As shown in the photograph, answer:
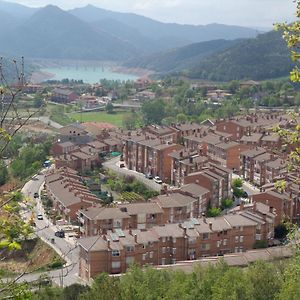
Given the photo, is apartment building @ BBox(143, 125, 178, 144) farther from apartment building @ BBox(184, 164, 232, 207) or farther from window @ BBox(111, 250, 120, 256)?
window @ BBox(111, 250, 120, 256)

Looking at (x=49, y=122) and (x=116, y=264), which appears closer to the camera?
(x=116, y=264)

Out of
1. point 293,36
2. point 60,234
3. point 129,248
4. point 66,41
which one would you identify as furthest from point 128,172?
point 66,41

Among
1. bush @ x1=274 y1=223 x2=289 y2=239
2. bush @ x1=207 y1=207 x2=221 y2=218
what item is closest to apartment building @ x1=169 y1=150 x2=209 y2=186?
bush @ x1=207 y1=207 x2=221 y2=218

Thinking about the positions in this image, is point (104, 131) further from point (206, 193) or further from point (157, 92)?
point (157, 92)

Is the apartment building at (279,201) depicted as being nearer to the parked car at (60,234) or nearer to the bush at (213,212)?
the bush at (213,212)

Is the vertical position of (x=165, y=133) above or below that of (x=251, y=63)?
below

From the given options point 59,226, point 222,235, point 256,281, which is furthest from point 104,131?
point 256,281

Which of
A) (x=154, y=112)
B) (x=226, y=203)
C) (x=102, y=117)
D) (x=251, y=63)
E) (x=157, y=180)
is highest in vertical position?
(x=251, y=63)

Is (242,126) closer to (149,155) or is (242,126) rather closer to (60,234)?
(149,155)

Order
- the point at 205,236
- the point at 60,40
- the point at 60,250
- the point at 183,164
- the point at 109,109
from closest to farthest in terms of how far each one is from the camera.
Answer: the point at 205,236 → the point at 60,250 → the point at 183,164 → the point at 109,109 → the point at 60,40
